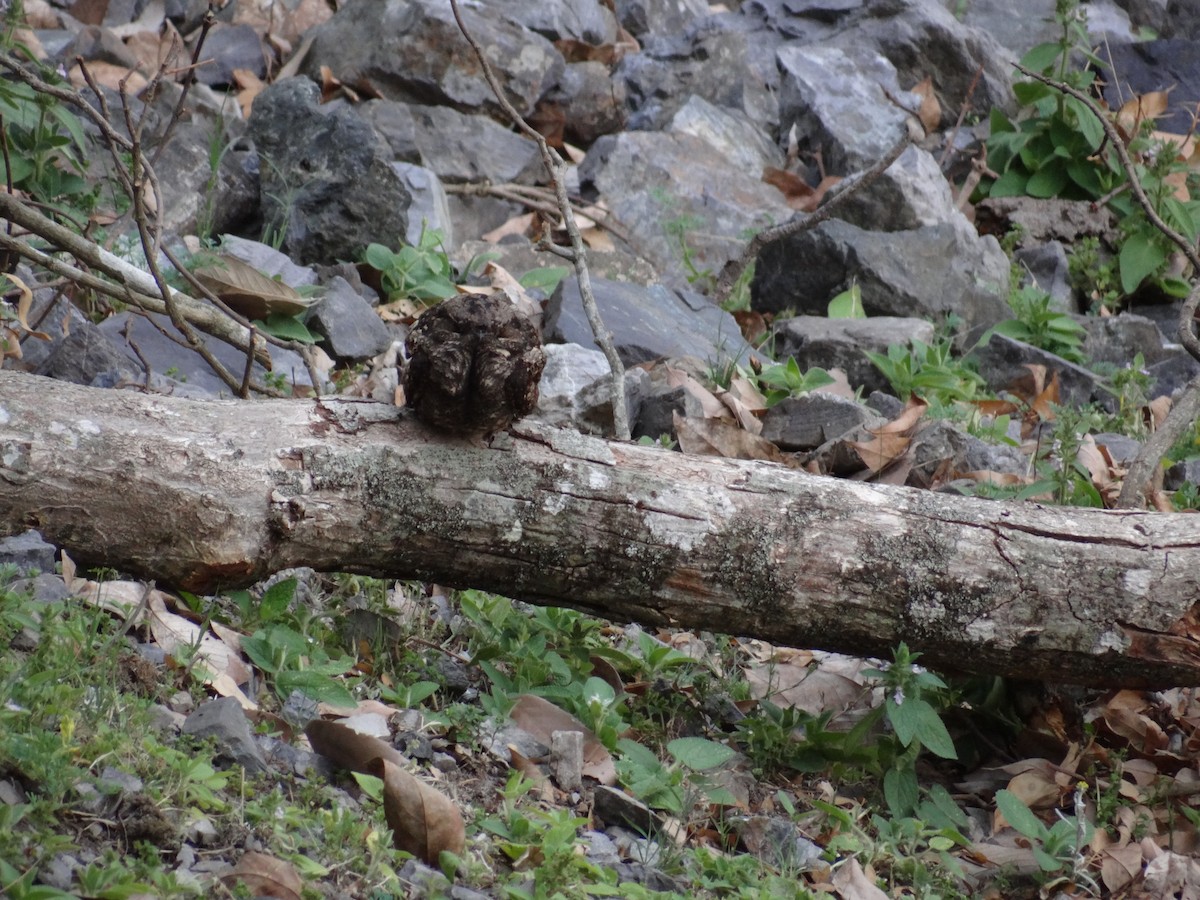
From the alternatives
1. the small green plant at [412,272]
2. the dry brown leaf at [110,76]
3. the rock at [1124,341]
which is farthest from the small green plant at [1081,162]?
the dry brown leaf at [110,76]

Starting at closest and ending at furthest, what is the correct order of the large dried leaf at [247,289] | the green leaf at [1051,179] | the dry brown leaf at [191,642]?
1. the dry brown leaf at [191,642]
2. the large dried leaf at [247,289]
3. the green leaf at [1051,179]

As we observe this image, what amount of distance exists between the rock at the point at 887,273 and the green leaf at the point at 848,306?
13 cm

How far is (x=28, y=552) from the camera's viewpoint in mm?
2553

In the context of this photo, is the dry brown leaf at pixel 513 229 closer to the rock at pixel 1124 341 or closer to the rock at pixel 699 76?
the rock at pixel 699 76

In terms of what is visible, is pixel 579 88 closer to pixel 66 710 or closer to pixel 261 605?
pixel 261 605

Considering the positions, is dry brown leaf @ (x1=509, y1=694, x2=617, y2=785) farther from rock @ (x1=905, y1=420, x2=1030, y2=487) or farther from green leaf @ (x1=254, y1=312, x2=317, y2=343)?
green leaf @ (x1=254, y1=312, x2=317, y2=343)

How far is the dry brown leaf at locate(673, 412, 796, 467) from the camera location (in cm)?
422

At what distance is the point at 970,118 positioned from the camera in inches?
352

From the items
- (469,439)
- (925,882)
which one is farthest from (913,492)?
(469,439)

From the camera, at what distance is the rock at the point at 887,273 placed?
6.46 m

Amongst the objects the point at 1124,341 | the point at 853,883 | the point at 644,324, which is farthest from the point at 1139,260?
the point at 853,883

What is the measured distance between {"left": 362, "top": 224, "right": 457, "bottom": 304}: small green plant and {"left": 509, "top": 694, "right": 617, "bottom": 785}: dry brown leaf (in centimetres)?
269

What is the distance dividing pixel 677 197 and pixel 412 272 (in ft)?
8.21

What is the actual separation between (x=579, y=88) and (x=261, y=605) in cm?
604
